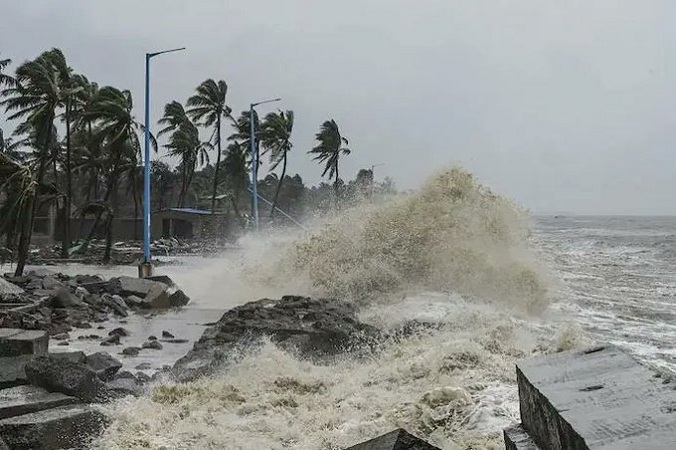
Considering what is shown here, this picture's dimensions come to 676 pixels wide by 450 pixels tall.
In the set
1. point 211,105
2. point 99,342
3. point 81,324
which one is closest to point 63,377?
point 99,342

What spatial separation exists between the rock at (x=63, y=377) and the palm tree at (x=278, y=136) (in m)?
46.7

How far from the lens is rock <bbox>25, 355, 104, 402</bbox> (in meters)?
5.79

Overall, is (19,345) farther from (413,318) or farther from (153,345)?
(413,318)

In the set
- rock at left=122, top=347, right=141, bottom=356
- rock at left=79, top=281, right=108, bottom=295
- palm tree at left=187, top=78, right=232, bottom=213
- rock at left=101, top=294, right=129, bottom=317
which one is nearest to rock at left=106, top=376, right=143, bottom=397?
rock at left=122, top=347, right=141, bottom=356

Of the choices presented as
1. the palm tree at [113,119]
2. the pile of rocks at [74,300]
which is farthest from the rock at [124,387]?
the palm tree at [113,119]

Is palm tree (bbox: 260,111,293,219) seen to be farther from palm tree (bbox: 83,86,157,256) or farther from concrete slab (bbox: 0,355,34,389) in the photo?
concrete slab (bbox: 0,355,34,389)

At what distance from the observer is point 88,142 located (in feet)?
121

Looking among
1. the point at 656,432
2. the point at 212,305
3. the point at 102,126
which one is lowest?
the point at 212,305

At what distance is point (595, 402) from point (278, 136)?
2020 inches

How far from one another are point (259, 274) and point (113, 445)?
12522 millimetres

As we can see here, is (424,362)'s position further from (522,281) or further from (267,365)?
(522,281)

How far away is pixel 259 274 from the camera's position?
17562 mm

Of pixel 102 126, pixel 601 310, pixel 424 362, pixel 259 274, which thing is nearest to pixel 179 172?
pixel 102 126

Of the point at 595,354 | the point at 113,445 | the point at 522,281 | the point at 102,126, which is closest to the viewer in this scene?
the point at 595,354
